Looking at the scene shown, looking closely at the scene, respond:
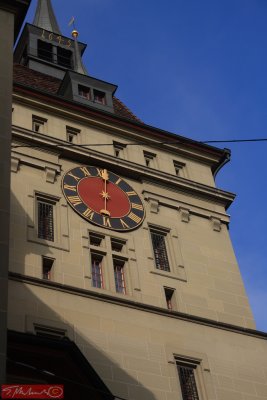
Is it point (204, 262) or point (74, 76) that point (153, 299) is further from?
point (74, 76)

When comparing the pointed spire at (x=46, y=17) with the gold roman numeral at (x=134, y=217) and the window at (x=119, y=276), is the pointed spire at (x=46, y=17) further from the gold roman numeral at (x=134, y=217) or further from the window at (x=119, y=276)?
the window at (x=119, y=276)

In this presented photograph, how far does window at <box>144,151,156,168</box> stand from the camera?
111ft

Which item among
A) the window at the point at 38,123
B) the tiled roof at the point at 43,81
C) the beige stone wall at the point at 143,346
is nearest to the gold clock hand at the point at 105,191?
the window at the point at 38,123

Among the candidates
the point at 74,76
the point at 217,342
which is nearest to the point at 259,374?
the point at 217,342

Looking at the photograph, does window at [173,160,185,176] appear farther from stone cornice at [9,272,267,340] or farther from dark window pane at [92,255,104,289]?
stone cornice at [9,272,267,340]

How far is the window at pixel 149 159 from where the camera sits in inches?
1326

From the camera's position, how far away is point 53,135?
3200 centimetres

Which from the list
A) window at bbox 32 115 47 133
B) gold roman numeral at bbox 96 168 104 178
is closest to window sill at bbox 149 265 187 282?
gold roman numeral at bbox 96 168 104 178

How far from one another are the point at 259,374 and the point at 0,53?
13.5 m

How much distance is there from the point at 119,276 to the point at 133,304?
1.81 meters

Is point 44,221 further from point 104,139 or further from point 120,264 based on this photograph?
point 104,139

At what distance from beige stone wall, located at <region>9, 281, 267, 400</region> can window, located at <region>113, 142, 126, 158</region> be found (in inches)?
351

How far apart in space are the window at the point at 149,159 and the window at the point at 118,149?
1.11 metres
